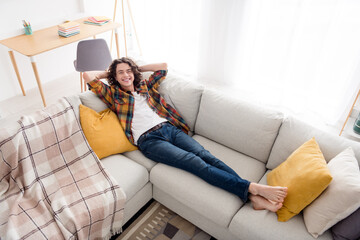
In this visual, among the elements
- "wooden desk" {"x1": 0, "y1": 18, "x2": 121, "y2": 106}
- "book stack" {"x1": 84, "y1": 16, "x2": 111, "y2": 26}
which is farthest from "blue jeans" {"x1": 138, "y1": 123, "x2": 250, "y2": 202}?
"book stack" {"x1": 84, "y1": 16, "x2": 111, "y2": 26}

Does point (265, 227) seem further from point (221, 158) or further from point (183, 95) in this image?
point (183, 95)

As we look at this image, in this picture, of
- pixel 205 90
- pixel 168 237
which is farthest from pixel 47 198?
pixel 205 90

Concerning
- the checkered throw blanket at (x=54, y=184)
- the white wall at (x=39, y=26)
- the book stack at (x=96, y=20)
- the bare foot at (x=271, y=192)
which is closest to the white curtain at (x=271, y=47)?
the book stack at (x=96, y=20)

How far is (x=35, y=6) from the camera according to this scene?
2.97m

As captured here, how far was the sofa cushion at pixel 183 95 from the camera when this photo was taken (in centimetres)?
213

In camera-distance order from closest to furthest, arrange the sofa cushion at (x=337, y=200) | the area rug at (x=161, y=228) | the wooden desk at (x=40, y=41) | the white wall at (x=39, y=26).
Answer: the sofa cushion at (x=337, y=200)
the area rug at (x=161, y=228)
the wooden desk at (x=40, y=41)
the white wall at (x=39, y=26)

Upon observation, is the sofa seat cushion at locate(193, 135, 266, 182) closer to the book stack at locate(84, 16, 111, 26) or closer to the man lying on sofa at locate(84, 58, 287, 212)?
the man lying on sofa at locate(84, 58, 287, 212)

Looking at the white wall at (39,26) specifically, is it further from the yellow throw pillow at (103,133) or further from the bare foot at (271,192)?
the bare foot at (271,192)

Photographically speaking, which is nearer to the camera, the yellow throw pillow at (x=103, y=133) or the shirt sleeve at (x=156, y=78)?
the yellow throw pillow at (x=103, y=133)

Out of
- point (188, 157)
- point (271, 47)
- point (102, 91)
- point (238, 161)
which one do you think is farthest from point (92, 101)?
point (271, 47)

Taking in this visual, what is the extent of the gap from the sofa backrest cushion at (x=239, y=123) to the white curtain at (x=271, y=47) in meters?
1.24

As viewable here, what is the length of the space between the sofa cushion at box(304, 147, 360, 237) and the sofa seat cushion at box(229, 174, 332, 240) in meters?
0.05

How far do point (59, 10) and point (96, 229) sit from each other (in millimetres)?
2722

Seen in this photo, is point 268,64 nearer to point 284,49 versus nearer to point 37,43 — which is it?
point 284,49
